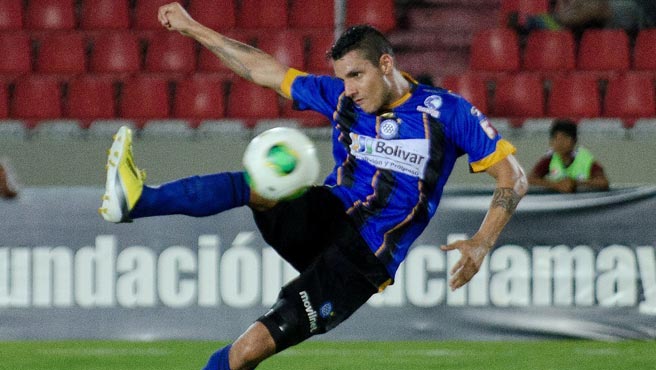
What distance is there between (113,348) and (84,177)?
2764mm

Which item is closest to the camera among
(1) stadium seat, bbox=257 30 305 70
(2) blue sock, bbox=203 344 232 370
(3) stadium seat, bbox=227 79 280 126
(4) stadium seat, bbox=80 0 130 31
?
(2) blue sock, bbox=203 344 232 370

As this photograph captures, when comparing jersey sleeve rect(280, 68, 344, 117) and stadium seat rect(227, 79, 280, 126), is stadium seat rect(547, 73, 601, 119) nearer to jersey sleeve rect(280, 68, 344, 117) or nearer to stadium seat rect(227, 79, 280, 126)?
stadium seat rect(227, 79, 280, 126)

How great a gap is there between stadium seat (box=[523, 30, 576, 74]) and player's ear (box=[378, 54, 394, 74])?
6409mm

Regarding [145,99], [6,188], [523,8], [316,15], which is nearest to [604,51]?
[523,8]

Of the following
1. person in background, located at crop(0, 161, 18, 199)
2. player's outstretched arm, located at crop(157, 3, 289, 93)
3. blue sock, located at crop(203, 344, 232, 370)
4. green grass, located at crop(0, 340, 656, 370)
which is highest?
player's outstretched arm, located at crop(157, 3, 289, 93)

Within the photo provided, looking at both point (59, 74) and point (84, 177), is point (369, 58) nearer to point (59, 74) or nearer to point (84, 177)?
point (84, 177)

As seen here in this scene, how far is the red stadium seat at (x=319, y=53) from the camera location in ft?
35.5

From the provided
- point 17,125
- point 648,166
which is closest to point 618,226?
point 648,166

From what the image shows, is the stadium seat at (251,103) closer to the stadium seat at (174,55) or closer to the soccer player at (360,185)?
the stadium seat at (174,55)

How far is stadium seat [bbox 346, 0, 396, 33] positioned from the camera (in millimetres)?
11117

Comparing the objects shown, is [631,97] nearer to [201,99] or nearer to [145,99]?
[201,99]

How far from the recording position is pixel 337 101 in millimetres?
4844

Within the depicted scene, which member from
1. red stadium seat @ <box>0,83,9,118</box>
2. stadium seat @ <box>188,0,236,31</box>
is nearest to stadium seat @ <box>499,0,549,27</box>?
stadium seat @ <box>188,0,236,31</box>

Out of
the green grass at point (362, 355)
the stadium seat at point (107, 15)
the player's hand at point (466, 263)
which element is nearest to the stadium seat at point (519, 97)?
the green grass at point (362, 355)
